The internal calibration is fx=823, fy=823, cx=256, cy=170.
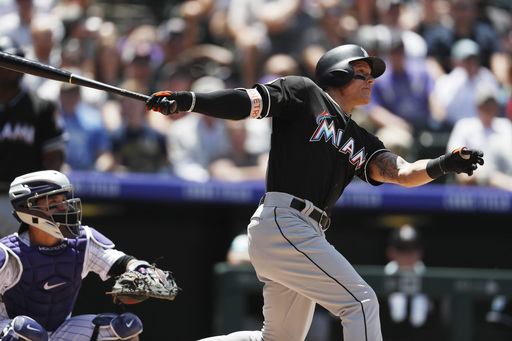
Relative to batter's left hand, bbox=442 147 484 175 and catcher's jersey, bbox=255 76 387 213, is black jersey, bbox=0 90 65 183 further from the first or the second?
batter's left hand, bbox=442 147 484 175

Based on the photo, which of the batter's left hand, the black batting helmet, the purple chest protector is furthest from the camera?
the black batting helmet

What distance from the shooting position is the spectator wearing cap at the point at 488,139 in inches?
294

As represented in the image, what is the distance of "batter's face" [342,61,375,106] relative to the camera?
427 cm

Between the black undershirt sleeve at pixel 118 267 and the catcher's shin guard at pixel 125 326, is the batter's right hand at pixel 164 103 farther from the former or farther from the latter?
the catcher's shin guard at pixel 125 326

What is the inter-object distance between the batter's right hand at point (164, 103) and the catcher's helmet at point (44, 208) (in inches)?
38.1

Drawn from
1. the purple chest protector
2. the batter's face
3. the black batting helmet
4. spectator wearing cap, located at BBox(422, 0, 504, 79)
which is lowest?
the purple chest protector

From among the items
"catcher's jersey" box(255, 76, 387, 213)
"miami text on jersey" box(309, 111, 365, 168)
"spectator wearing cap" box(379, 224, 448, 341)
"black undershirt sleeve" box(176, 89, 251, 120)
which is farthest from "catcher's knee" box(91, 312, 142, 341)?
"spectator wearing cap" box(379, 224, 448, 341)

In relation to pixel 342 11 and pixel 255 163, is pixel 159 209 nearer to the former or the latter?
pixel 255 163

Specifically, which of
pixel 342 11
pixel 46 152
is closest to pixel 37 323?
pixel 46 152

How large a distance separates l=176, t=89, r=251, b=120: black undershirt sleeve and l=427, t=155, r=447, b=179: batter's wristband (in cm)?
100

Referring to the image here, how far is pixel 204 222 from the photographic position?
7.29 meters

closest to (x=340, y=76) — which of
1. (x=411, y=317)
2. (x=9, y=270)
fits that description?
(x=9, y=270)

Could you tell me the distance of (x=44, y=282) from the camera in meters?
4.22

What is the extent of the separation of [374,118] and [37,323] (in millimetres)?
4707
